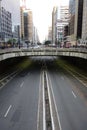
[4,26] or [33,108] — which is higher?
[4,26]

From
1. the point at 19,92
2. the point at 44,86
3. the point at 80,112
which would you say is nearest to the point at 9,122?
the point at 80,112

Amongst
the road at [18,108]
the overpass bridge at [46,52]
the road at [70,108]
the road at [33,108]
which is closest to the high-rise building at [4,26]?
the overpass bridge at [46,52]

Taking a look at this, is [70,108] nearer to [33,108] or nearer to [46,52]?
[33,108]

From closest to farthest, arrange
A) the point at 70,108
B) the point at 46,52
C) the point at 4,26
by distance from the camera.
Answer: the point at 70,108 → the point at 46,52 → the point at 4,26

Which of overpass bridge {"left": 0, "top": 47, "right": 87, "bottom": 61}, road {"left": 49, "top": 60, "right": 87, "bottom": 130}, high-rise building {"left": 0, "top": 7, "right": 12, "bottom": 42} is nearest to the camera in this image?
road {"left": 49, "top": 60, "right": 87, "bottom": 130}

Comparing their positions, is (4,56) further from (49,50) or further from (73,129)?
(73,129)

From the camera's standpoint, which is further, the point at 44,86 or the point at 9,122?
the point at 44,86

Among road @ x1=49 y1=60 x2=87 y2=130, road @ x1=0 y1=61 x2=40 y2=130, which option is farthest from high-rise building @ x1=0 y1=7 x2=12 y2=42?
road @ x1=49 y1=60 x2=87 y2=130

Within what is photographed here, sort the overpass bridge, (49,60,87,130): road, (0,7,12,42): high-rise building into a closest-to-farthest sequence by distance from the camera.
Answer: (49,60,87,130): road, the overpass bridge, (0,7,12,42): high-rise building

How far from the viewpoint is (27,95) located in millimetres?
27828

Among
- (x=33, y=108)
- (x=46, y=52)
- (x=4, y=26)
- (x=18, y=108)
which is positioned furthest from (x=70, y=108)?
(x=4, y=26)

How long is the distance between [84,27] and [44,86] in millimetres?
96292

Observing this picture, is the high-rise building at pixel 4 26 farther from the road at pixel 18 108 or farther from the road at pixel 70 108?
the road at pixel 70 108

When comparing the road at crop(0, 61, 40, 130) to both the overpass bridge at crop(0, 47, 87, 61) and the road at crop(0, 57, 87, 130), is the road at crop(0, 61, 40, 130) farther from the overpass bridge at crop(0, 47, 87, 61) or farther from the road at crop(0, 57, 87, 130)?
the overpass bridge at crop(0, 47, 87, 61)
